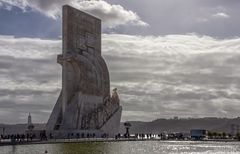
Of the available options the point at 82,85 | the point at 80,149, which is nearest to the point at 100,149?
the point at 80,149

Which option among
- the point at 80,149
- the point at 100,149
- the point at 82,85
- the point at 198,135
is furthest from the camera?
the point at 198,135

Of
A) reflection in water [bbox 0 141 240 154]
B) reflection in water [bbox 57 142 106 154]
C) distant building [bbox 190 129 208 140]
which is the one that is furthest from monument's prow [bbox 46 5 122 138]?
reflection in water [bbox 57 142 106 154]

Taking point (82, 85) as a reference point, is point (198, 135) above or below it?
below

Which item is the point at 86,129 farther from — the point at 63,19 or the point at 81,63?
the point at 63,19

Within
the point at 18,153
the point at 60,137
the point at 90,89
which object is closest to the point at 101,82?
the point at 90,89

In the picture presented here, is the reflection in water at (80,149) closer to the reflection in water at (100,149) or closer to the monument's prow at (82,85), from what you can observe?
the reflection in water at (100,149)

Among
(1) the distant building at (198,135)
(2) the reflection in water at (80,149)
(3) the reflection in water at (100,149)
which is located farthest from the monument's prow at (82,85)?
(2) the reflection in water at (80,149)

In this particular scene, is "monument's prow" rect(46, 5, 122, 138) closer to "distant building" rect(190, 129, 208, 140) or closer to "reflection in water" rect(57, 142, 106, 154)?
"distant building" rect(190, 129, 208, 140)

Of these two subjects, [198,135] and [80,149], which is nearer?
[80,149]

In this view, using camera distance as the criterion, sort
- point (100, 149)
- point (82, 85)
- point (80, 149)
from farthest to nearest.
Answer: point (82, 85)
point (100, 149)
point (80, 149)

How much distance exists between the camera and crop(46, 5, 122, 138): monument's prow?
7694cm

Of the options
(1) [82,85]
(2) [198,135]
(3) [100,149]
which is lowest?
(3) [100,149]

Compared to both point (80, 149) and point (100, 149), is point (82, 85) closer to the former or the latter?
point (100, 149)

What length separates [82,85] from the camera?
79.9 meters
